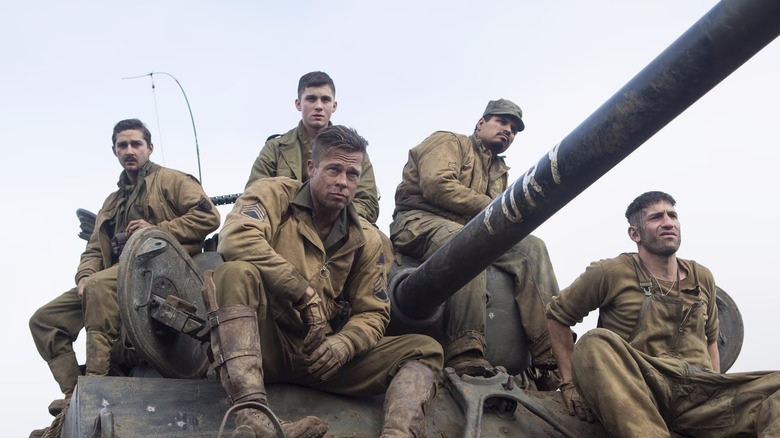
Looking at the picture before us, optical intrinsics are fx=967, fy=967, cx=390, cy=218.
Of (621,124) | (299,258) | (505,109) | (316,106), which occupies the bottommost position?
(299,258)

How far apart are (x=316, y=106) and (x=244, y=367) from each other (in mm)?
3584

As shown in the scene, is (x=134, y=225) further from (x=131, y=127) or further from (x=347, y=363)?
(x=347, y=363)

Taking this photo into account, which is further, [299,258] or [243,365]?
[299,258]

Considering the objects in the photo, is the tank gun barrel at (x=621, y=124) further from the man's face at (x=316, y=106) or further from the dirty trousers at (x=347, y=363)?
the man's face at (x=316, y=106)

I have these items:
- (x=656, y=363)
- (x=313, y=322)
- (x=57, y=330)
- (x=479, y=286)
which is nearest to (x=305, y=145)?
(x=479, y=286)

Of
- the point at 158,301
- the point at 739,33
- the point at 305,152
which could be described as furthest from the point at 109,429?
the point at 305,152

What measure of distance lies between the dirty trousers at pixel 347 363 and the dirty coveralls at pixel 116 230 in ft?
5.91

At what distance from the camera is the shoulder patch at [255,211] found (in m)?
4.85

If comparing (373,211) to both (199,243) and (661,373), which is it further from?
(661,373)

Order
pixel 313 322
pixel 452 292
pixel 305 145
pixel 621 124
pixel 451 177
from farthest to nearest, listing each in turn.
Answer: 1. pixel 305 145
2. pixel 451 177
3. pixel 452 292
4. pixel 313 322
5. pixel 621 124

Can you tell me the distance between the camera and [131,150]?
289 inches

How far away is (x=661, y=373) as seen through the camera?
4.84 m

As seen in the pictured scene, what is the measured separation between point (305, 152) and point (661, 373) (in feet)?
11.5

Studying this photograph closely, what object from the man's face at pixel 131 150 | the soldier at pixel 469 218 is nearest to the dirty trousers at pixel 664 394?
the soldier at pixel 469 218
